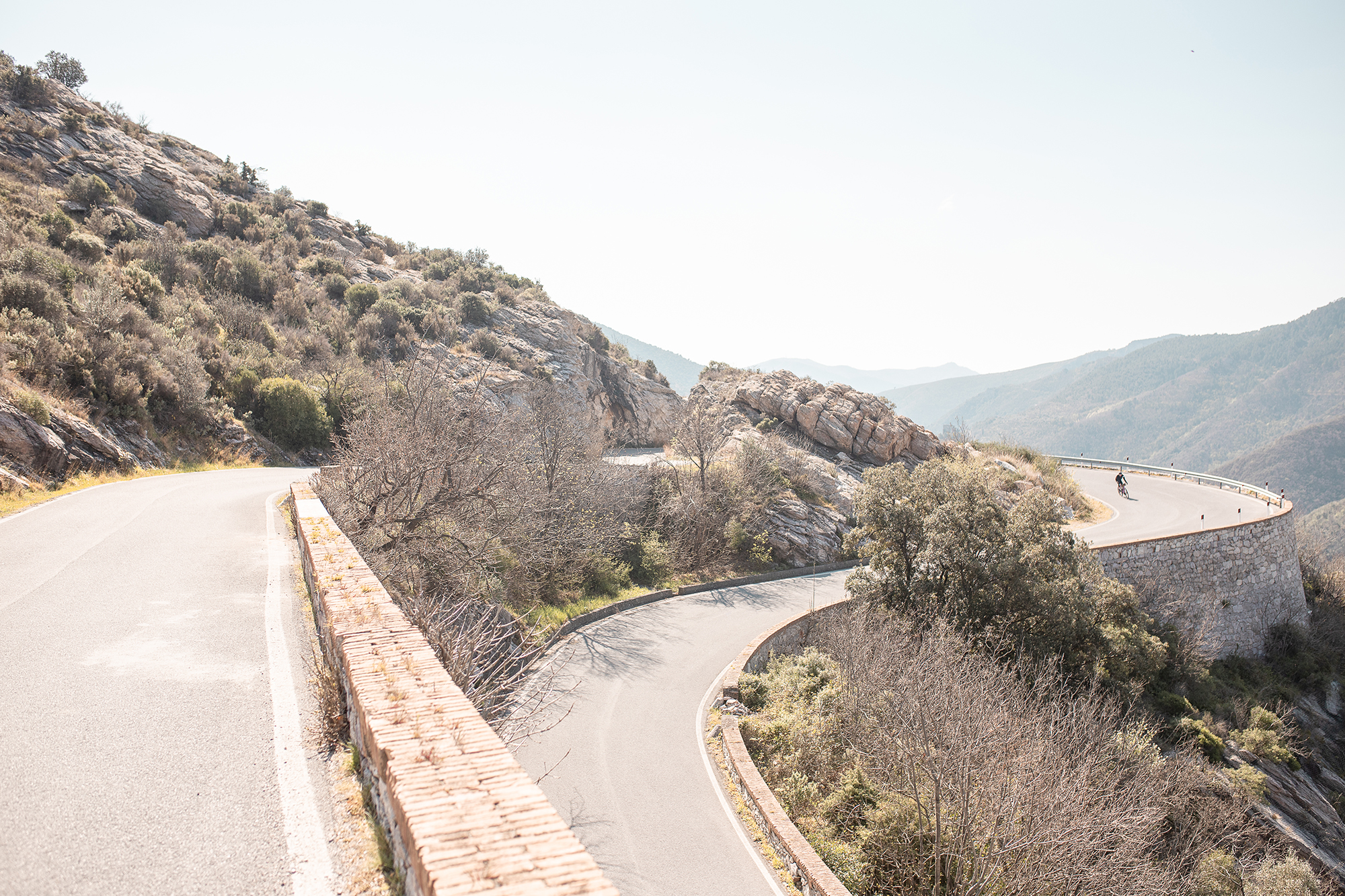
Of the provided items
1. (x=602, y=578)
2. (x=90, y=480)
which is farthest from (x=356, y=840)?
(x=602, y=578)

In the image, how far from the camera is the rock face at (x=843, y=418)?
33344mm

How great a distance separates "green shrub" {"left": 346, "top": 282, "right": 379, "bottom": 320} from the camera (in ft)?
107

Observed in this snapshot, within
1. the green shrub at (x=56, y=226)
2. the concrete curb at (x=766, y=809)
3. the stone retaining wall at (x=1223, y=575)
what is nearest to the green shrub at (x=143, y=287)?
the green shrub at (x=56, y=226)

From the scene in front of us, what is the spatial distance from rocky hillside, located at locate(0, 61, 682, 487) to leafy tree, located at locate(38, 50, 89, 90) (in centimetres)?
365

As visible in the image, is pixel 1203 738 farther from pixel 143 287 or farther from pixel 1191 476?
pixel 143 287

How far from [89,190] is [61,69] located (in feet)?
73.8

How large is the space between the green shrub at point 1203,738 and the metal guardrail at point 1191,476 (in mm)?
16655

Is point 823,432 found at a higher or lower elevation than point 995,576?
higher

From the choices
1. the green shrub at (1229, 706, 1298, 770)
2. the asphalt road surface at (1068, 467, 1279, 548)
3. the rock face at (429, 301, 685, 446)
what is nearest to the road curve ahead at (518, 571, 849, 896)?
the green shrub at (1229, 706, 1298, 770)

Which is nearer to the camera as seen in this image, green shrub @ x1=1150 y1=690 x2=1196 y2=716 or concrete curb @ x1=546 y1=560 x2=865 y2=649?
concrete curb @ x1=546 y1=560 x2=865 y2=649

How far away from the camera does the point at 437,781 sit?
126 inches

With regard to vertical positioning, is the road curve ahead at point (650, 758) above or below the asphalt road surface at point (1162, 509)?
below

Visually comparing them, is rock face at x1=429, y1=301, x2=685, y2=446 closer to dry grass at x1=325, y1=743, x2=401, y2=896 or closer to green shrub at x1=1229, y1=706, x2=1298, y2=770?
green shrub at x1=1229, y1=706, x2=1298, y2=770

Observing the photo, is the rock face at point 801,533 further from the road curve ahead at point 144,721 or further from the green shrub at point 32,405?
the green shrub at point 32,405
